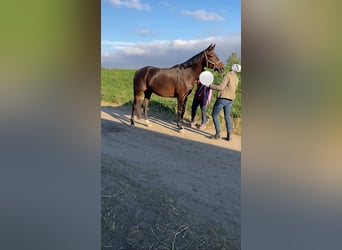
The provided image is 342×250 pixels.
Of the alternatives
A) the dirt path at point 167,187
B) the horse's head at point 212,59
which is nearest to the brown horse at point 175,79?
the horse's head at point 212,59

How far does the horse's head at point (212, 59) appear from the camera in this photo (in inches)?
60.0

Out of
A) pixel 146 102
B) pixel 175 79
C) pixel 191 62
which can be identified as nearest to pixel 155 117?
pixel 146 102

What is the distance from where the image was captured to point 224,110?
1559 mm

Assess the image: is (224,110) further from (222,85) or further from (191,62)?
(191,62)

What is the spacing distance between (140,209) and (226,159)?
0.45 meters

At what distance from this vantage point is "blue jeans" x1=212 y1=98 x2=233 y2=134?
4.90 feet

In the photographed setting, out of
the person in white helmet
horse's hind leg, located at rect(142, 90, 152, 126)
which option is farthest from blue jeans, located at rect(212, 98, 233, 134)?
horse's hind leg, located at rect(142, 90, 152, 126)

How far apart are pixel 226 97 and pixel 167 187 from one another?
504 millimetres

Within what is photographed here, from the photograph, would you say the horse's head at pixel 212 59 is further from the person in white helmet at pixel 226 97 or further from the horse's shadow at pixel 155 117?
the horse's shadow at pixel 155 117

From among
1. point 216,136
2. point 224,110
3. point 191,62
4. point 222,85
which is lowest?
point 216,136

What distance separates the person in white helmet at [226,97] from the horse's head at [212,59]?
80mm
